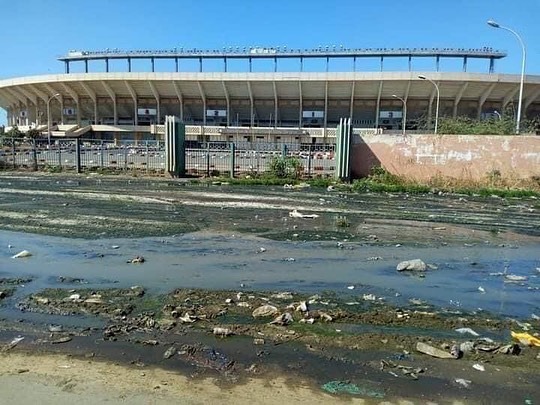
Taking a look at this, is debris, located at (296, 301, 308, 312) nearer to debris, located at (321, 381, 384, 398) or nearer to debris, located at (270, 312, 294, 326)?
debris, located at (270, 312, 294, 326)

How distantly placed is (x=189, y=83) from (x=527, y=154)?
56.9m

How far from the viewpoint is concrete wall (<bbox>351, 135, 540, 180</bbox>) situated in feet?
65.6

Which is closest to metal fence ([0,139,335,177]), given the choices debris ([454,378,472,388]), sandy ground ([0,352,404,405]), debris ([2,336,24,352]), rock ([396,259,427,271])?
rock ([396,259,427,271])

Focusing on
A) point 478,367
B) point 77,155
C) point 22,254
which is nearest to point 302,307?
point 478,367

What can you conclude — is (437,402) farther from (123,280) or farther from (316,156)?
(316,156)

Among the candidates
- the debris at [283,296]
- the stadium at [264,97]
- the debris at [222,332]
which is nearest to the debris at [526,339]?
the debris at [283,296]

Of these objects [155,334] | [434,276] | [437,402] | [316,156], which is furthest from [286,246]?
[316,156]

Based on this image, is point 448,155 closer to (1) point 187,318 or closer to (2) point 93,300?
(1) point 187,318

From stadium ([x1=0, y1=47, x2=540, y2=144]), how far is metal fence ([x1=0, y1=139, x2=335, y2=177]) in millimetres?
39291

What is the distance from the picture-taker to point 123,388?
3270 mm

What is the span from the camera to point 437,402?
3.21 meters

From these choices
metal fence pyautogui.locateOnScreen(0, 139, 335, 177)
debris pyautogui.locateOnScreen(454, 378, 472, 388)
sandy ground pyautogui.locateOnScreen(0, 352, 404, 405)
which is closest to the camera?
sandy ground pyautogui.locateOnScreen(0, 352, 404, 405)

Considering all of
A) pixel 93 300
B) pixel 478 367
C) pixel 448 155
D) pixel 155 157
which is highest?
pixel 448 155

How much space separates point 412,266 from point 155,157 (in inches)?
763
